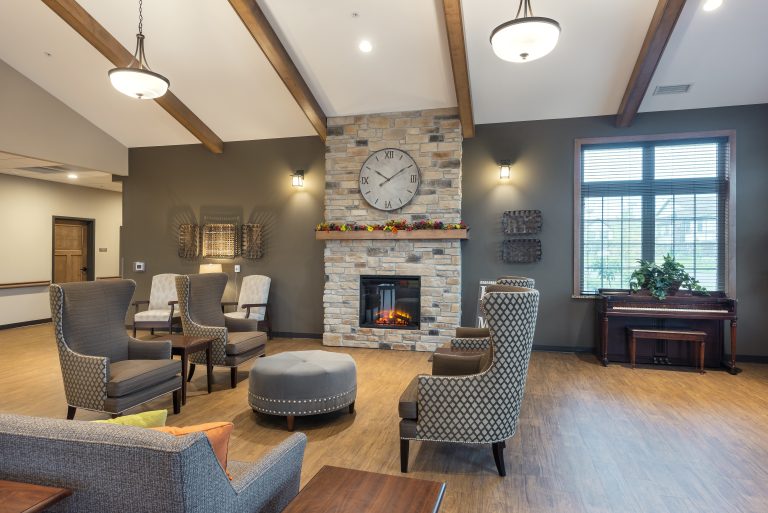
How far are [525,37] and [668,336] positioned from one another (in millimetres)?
3579

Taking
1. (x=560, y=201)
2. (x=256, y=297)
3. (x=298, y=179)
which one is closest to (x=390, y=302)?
(x=256, y=297)

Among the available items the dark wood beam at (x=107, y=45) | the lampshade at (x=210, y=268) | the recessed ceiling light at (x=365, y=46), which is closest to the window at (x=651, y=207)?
the recessed ceiling light at (x=365, y=46)

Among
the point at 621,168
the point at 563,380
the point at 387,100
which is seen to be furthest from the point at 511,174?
the point at 563,380

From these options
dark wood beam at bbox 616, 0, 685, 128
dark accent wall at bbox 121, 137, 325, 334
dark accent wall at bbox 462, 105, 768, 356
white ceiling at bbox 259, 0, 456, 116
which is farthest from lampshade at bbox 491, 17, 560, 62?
dark accent wall at bbox 121, 137, 325, 334

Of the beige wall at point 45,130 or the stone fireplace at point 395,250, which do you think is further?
the stone fireplace at point 395,250

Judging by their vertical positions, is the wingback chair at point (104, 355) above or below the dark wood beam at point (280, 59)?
below

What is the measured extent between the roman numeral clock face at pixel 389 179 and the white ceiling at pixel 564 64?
111 cm

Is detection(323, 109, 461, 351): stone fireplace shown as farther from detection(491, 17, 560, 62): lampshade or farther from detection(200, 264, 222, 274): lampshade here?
detection(491, 17, 560, 62): lampshade

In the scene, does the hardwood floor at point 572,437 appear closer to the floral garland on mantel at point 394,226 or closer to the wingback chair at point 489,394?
the wingback chair at point 489,394

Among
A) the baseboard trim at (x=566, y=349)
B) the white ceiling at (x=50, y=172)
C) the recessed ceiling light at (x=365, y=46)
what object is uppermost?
the recessed ceiling light at (x=365, y=46)

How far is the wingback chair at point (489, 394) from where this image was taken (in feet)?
8.08

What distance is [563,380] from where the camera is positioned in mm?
4570

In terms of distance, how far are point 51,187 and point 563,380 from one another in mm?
8895

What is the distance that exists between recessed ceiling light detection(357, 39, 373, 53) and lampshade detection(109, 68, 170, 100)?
6.73 ft
